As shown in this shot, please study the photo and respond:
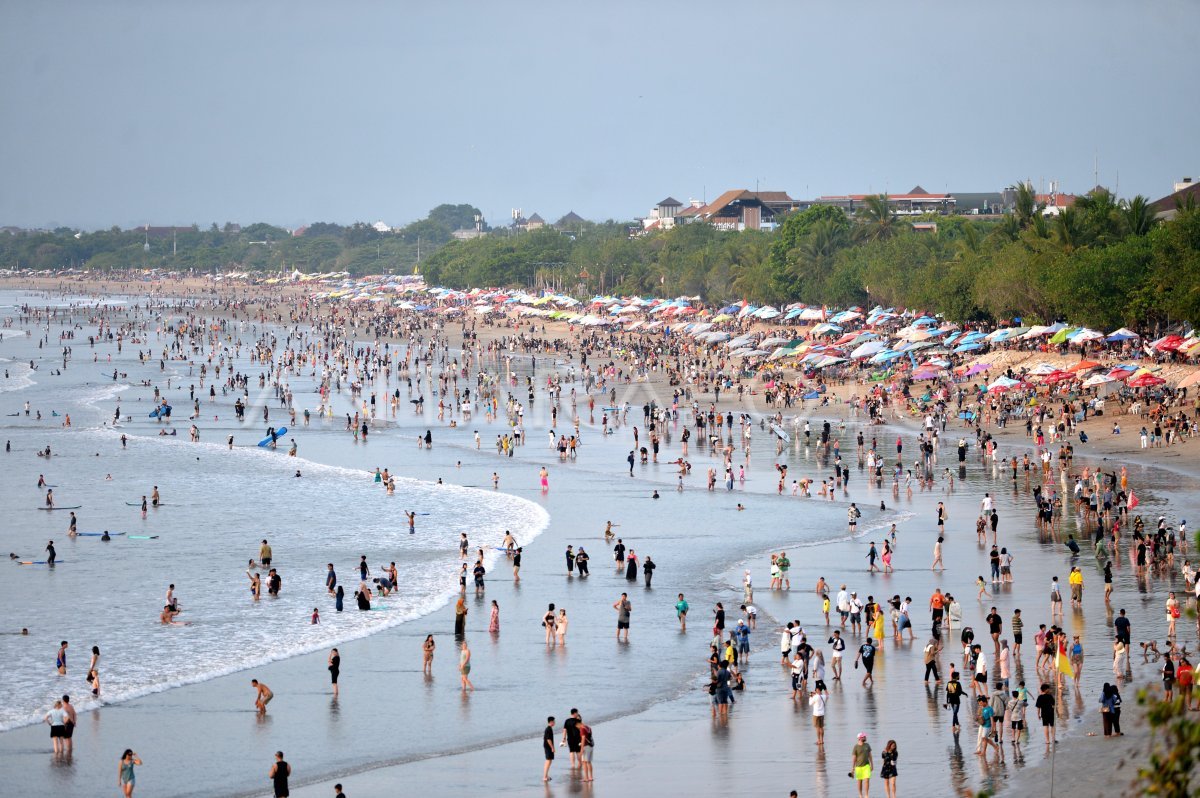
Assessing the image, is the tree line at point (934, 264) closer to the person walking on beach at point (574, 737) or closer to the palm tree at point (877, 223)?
the palm tree at point (877, 223)

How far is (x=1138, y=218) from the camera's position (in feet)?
216

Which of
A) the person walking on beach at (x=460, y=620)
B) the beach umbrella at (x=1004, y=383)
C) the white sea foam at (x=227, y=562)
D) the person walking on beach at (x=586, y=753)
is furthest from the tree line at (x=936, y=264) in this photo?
the person walking on beach at (x=586, y=753)

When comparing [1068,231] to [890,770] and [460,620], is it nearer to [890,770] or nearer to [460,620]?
[460,620]

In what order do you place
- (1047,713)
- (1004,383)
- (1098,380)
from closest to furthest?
1. (1047,713)
2. (1098,380)
3. (1004,383)

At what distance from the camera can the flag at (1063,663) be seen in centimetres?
1888

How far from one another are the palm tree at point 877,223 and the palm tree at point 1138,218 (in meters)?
29.1

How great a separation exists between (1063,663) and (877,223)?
262ft

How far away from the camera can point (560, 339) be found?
9581cm

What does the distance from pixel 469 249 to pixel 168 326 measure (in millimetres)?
56566

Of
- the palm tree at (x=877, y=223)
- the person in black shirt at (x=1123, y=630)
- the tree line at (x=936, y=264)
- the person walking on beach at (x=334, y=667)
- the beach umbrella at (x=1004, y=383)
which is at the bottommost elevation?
the person walking on beach at (x=334, y=667)

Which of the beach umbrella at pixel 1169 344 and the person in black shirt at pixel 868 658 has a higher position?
the beach umbrella at pixel 1169 344

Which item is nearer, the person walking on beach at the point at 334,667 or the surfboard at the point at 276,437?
the person walking on beach at the point at 334,667

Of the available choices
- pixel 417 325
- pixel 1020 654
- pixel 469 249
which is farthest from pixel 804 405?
pixel 469 249

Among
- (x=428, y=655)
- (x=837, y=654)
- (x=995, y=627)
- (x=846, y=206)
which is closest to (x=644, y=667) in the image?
(x=837, y=654)
